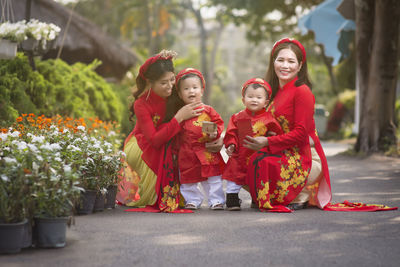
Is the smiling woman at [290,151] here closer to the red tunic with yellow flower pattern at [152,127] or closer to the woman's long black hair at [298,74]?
the woman's long black hair at [298,74]

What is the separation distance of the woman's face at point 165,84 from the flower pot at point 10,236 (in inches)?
103

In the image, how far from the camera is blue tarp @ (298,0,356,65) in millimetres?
15226

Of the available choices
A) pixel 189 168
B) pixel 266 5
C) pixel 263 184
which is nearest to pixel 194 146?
pixel 189 168

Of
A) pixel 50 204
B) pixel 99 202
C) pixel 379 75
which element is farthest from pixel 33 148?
pixel 379 75

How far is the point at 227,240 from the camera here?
4590 mm

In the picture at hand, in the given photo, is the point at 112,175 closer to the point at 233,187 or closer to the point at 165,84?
the point at 165,84

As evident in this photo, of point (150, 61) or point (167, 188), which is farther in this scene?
point (150, 61)

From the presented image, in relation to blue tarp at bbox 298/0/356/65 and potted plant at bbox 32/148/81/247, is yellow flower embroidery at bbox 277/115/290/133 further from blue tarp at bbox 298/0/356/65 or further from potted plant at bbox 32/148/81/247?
blue tarp at bbox 298/0/356/65

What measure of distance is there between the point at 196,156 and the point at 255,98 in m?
0.84

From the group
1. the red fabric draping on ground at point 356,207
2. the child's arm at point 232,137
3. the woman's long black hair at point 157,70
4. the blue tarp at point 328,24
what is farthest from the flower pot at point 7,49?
the blue tarp at point 328,24

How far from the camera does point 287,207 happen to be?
6.02 meters

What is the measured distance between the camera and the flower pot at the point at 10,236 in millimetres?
4008

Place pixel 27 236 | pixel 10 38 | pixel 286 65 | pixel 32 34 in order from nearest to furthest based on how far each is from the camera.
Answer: pixel 27 236
pixel 286 65
pixel 10 38
pixel 32 34

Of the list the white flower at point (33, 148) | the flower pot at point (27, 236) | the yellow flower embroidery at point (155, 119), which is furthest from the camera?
the yellow flower embroidery at point (155, 119)
